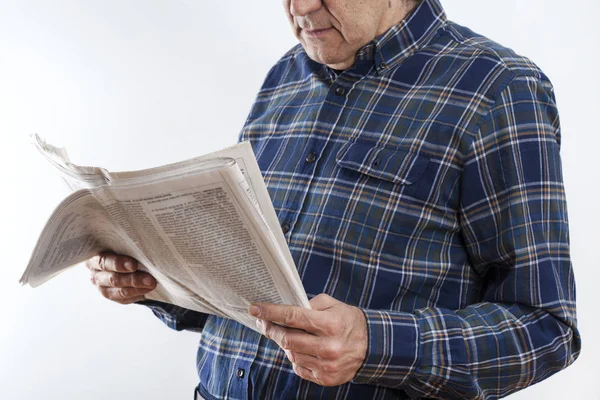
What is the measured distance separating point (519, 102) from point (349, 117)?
27cm

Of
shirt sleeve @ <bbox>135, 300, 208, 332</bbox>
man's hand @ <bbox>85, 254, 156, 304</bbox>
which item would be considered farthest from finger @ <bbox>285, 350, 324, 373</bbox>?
shirt sleeve @ <bbox>135, 300, 208, 332</bbox>

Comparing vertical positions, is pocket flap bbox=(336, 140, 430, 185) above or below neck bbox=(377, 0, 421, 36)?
below

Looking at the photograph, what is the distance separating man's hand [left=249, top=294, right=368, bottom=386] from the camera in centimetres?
86

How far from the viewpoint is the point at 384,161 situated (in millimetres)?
1105

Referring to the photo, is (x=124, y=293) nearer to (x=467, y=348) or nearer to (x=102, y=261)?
(x=102, y=261)

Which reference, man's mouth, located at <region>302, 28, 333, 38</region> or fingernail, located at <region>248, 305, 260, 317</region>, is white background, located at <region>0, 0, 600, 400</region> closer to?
man's mouth, located at <region>302, 28, 333, 38</region>

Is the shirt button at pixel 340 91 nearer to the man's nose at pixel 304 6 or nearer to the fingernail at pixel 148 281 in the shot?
the man's nose at pixel 304 6

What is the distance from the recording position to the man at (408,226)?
3.22 ft

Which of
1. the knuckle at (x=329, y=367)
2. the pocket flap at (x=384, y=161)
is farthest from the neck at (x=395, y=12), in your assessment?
the knuckle at (x=329, y=367)

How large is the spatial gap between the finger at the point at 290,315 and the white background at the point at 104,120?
50.7 inches

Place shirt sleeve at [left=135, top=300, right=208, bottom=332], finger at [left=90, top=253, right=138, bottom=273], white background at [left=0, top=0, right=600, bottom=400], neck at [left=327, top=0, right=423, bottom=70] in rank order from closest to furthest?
1. finger at [left=90, top=253, right=138, bottom=273]
2. neck at [left=327, top=0, right=423, bottom=70]
3. shirt sleeve at [left=135, top=300, right=208, bottom=332]
4. white background at [left=0, top=0, right=600, bottom=400]

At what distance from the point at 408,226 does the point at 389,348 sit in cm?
20

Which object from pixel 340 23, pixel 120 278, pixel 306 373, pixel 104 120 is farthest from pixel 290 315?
pixel 104 120

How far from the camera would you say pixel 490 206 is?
40.6 inches
